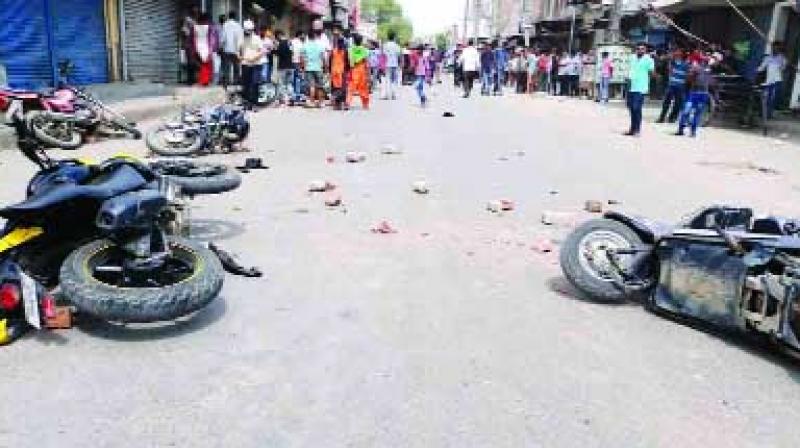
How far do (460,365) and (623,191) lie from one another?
5786 mm

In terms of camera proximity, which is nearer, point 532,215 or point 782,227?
point 782,227

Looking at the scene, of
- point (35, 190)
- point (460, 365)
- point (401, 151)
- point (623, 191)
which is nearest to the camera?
point (460, 365)

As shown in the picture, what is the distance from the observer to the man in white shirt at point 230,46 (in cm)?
1894

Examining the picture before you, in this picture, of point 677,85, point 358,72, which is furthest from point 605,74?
point 358,72

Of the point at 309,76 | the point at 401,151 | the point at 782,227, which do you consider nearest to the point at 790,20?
the point at 309,76

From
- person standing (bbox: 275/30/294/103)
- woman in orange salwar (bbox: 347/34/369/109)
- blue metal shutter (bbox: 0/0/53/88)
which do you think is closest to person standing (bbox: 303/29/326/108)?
person standing (bbox: 275/30/294/103)

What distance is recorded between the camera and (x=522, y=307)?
4820 mm

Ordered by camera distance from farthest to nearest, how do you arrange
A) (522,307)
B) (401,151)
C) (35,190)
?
(401,151)
(522,307)
(35,190)

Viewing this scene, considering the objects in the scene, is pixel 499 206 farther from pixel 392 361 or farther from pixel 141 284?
pixel 141 284

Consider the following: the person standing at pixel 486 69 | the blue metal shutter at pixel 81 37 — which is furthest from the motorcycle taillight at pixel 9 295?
the person standing at pixel 486 69

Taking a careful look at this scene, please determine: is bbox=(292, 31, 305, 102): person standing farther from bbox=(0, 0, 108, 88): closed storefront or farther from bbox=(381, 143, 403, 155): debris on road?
bbox=(381, 143, 403, 155): debris on road

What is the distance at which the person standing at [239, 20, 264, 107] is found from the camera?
18.1 metres

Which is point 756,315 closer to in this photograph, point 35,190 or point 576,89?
point 35,190

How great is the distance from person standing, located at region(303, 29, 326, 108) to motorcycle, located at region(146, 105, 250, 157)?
852 cm
